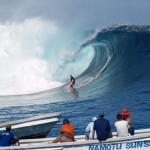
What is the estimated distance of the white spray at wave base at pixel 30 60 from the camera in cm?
3872

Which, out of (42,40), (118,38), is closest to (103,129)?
(118,38)

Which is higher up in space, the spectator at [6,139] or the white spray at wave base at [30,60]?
the white spray at wave base at [30,60]

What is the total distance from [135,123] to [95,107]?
404 cm

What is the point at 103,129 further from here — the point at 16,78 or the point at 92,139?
the point at 16,78

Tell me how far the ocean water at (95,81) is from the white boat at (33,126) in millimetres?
2332

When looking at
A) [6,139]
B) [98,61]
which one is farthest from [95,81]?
[6,139]

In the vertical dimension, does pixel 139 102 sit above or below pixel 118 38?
below

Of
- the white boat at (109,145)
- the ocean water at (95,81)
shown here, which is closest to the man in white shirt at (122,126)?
the white boat at (109,145)

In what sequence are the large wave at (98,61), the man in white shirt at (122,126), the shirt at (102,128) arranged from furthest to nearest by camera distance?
the large wave at (98,61), the man in white shirt at (122,126), the shirt at (102,128)

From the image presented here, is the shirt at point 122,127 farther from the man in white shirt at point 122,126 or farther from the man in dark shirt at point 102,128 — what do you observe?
the man in dark shirt at point 102,128

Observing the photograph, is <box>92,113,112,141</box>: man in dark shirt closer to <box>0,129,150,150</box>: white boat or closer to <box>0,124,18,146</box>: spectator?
<box>0,129,150,150</box>: white boat

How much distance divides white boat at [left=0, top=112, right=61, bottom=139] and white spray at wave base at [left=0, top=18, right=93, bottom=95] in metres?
16.0

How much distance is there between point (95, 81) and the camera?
1383 inches

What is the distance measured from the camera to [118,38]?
139 ft
